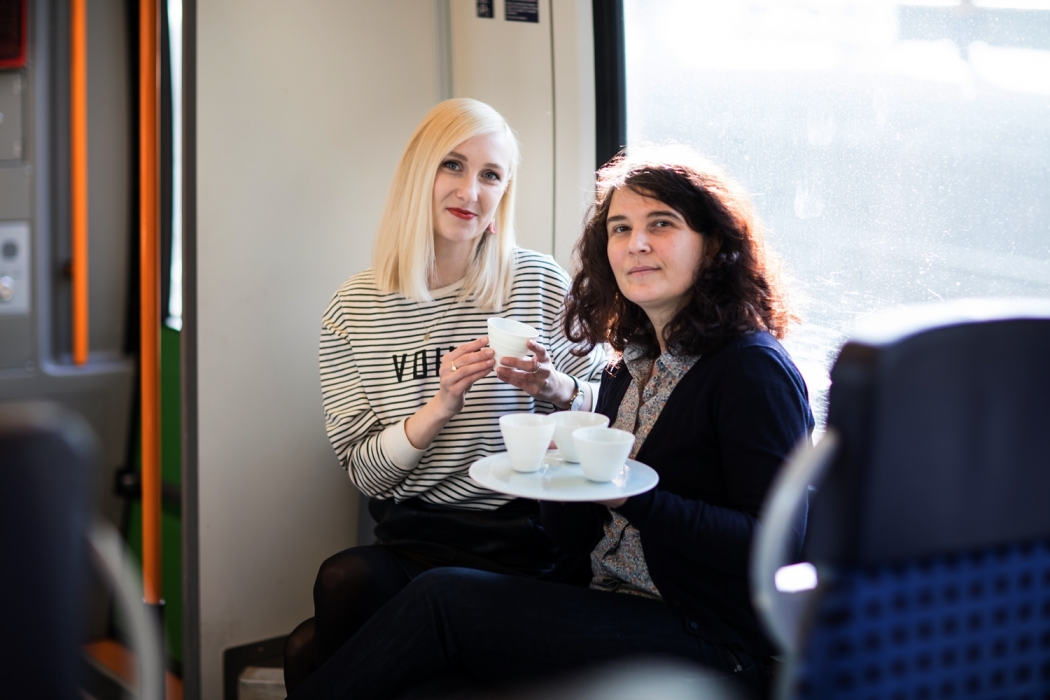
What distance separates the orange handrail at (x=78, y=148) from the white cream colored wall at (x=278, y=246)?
31 centimetres

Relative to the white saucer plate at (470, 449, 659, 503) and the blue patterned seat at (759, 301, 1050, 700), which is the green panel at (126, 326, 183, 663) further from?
the blue patterned seat at (759, 301, 1050, 700)

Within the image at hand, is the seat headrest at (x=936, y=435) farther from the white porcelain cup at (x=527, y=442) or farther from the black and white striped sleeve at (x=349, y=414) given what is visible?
the black and white striped sleeve at (x=349, y=414)

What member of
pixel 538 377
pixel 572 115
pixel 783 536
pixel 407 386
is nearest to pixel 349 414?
pixel 407 386

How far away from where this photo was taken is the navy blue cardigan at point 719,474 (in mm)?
1303

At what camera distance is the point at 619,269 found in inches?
62.9

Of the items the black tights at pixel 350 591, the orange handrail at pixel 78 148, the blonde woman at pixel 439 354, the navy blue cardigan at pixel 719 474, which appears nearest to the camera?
the navy blue cardigan at pixel 719 474

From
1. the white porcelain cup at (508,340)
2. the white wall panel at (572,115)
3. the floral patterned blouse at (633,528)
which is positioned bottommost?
the floral patterned blouse at (633,528)

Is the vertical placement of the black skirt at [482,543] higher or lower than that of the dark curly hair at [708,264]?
lower

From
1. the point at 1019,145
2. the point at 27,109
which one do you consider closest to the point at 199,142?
the point at 27,109

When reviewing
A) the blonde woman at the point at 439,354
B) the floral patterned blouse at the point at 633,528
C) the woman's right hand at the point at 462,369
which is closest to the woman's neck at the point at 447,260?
the blonde woman at the point at 439,354

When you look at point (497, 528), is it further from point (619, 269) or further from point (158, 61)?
point (158, 61)

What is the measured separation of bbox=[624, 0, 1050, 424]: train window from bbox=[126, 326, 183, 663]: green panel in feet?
4.77

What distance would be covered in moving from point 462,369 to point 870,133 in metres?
0.98

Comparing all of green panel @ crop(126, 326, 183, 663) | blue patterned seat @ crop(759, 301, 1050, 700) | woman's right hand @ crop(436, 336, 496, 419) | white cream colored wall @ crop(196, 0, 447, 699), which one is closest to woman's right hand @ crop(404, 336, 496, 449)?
woman's right hand @ crop(436, 336, 496, 419)
